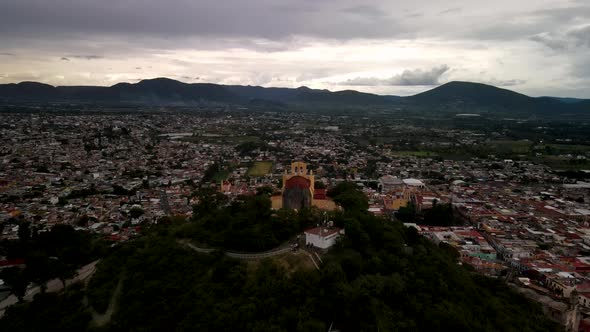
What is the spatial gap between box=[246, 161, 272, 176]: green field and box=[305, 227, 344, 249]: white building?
3955 centimetres

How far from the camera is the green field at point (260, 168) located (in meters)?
61.5

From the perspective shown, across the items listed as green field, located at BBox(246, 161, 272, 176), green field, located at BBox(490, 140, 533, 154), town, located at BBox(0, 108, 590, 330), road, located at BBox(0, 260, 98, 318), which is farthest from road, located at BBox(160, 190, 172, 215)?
green field, located at BBox(490, 140, 533, 154)

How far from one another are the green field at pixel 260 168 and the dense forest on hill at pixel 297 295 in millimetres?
36405

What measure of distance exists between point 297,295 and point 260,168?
49.1 m

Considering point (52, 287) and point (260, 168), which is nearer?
point (52, 287)

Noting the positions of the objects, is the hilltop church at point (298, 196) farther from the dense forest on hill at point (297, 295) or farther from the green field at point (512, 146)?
the green field at point (512, 146)

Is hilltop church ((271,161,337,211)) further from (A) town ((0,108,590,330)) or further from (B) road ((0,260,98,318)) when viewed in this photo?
(B) road ((0,260,98,318))

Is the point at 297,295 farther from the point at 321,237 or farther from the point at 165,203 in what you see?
the point at 165,203

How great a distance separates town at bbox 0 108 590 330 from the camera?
28.6m

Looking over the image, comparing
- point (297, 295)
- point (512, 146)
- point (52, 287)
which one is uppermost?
point (297, 295)

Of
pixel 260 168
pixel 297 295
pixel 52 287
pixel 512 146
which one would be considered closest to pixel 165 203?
pixel 52 287

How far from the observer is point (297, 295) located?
17.5 metres

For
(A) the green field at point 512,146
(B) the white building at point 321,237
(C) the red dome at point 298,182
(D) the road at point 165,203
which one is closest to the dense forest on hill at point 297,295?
(B) the white building at point 321,237

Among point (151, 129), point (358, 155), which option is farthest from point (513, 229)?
point (151, 129)
